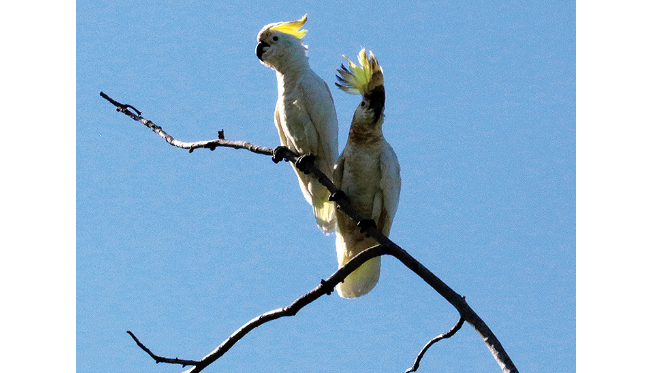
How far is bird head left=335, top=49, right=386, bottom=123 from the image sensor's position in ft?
15.1

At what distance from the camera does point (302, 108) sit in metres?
5.18

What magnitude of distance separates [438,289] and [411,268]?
0.60ft

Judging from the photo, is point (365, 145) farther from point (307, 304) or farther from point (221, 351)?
point (221, 351)

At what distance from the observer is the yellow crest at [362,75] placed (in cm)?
459

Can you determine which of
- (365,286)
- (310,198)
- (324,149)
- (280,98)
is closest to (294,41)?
(280,98)

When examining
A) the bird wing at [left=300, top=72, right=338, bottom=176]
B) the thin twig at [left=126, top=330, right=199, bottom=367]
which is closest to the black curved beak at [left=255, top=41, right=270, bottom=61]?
the bird wing at [left=300, top=72, right=338, bottom=176]

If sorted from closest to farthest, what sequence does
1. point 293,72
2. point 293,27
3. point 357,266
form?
point 357,266 < point 293,72 < point 293,27

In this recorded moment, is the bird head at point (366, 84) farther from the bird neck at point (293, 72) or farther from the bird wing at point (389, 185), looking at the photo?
the bird neck at point (293, 72)

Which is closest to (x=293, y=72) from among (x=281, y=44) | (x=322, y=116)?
(x=281, y=44)

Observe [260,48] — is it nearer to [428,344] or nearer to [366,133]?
[366,133]

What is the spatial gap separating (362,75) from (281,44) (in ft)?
3.39

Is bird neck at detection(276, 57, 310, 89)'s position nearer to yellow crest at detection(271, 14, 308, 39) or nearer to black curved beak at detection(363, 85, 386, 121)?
yellow crest at detection(271, 14, 308, 39)

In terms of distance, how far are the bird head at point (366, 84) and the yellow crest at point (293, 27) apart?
2.96ft

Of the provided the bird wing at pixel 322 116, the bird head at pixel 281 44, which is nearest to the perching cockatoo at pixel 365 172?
the bird wing at pixel 322 116
